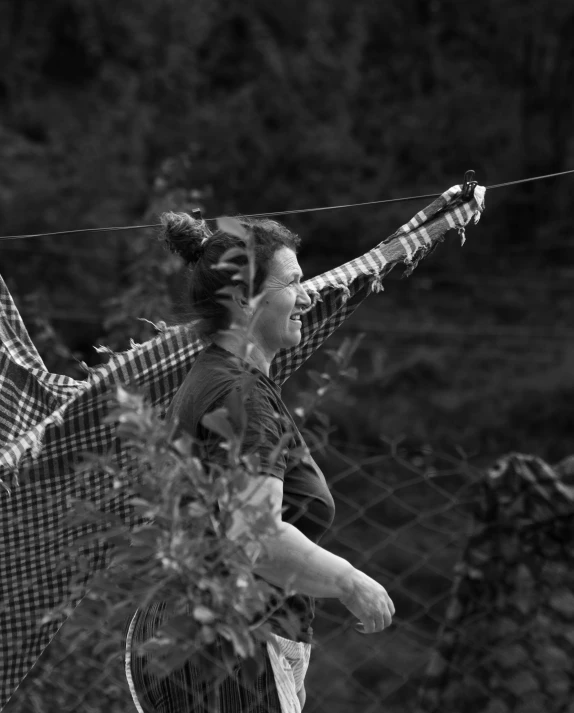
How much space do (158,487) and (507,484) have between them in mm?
1611

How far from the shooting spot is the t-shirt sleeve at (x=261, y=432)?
53.1 inches

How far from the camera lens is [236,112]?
7.27 metres

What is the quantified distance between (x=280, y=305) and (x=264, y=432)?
0.25 m

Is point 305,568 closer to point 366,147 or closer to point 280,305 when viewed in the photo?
point 280,305

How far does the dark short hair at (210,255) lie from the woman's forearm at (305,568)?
35cm

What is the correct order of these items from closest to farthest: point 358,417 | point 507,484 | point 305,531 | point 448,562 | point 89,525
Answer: point 305,531 < point 89,525 < point 507,484 < point 448,562 < point 358,417

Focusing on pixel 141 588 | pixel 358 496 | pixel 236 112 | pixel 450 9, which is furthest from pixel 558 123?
pixel 141 588

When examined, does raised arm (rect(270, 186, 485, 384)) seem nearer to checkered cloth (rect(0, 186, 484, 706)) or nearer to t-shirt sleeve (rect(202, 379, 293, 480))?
checkered cloth (rect(0, 186, 484, 706))

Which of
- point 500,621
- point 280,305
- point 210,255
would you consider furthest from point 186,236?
point 500,621

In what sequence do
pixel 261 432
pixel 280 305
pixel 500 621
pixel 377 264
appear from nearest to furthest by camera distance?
pixel 261 432 < pixel 280 305 < pixel 377 264 < pixel 500 621

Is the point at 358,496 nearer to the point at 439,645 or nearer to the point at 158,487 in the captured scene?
the point at 439,645

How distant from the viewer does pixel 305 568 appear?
1367 millimetres

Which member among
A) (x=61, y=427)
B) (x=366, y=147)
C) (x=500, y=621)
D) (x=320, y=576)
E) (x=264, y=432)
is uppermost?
(x=264, y=432)

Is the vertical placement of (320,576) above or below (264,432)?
below
